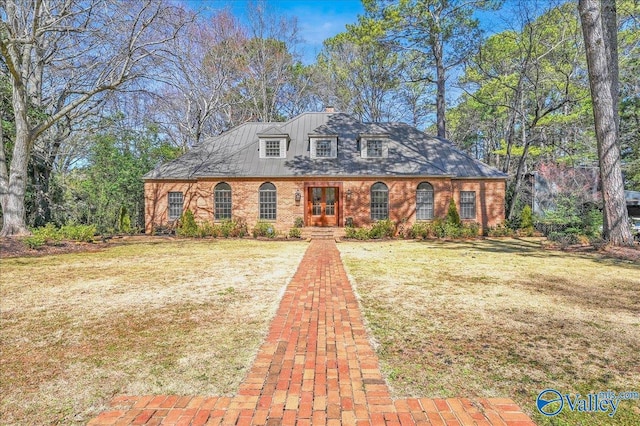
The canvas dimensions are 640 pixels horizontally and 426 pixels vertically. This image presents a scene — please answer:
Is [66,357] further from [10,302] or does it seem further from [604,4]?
[604,4]

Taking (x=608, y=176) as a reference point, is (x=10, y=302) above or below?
below

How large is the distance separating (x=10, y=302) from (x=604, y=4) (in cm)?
1850

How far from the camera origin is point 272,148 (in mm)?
18359

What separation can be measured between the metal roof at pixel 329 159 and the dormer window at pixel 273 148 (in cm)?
31

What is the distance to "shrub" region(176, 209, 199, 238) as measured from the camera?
52.4 feet

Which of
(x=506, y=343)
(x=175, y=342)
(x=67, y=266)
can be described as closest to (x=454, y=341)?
(x=506, y=343)

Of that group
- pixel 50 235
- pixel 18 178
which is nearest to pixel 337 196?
pixel 50 235

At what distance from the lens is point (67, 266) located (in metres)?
8.17

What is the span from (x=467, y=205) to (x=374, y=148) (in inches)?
241

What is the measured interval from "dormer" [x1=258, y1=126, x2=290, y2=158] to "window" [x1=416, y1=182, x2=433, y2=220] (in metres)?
7.75

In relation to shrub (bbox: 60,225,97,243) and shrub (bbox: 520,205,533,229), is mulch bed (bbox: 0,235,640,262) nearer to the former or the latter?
shrub (bbox: 60,225,97,243)

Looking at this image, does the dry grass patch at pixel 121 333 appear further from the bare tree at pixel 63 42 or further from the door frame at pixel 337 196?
the door frame at pixel 337 196

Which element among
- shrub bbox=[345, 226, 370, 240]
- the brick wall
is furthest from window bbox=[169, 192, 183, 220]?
shrub bbox=[345, 226, 370, 240]

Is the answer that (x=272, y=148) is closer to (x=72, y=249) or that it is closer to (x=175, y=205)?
(x=175, y=205)
